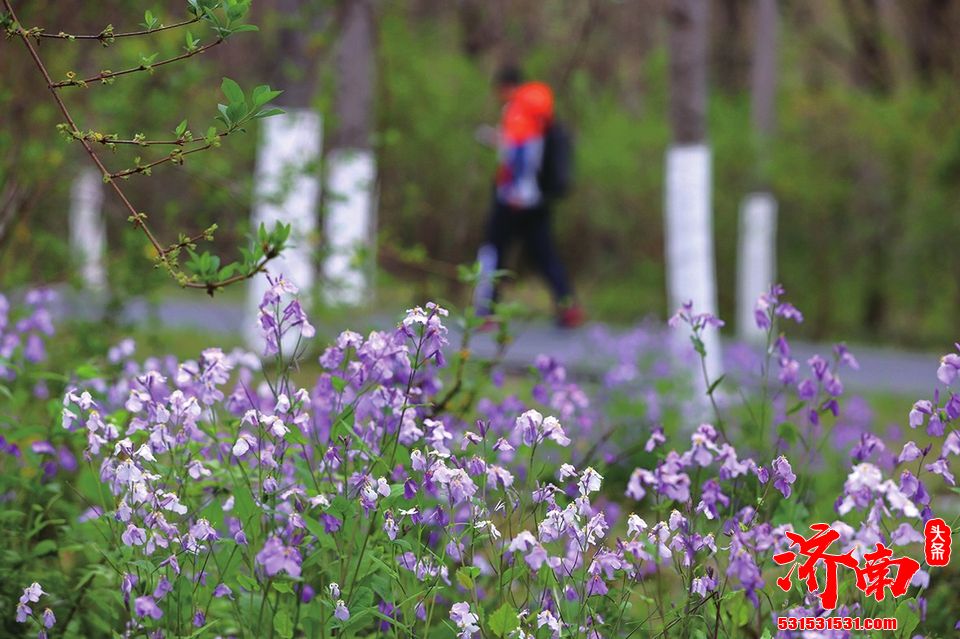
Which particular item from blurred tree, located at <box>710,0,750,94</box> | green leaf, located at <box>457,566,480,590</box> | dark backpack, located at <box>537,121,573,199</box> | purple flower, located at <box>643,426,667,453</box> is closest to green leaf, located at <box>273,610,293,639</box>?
green leaf, located at <box>457,566,480,590</box>

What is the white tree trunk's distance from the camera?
8.40 metres

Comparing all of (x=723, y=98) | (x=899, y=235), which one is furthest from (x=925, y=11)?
(x=899, y=235)

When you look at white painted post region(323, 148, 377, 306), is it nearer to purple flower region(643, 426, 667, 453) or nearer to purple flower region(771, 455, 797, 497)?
purple flower region(643, 426, 667, 453)

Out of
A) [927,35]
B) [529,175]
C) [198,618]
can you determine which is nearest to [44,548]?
[198,618]

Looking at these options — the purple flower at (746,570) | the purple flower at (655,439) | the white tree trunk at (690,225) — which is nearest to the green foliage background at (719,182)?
the white tree trunk at (690,225)

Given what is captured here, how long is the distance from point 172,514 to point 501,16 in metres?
9.62

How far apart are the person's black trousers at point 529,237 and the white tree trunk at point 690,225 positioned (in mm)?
1868

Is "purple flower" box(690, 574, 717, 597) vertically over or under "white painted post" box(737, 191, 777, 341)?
under

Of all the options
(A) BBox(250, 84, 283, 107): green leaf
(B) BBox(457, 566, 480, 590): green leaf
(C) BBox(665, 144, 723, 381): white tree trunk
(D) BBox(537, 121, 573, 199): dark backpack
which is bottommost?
(B) BBox(457, 566, 480, 590): green leaf

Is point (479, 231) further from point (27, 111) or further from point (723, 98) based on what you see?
point (27, 111)

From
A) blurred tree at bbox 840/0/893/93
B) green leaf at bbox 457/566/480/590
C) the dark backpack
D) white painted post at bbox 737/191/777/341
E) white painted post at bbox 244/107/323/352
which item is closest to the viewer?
green leaf at bbox 457/566/480/590

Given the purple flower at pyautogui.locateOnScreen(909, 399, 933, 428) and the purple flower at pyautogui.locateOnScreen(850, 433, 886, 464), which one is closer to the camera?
the purple flower at pyautogui.locateOnScreen(909, 399, 933, 428)

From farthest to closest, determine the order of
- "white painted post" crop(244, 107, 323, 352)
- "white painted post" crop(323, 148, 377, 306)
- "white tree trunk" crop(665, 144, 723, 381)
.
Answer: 1. "white tree trunk" crop(665, 144, 723, 381)
2. "white painted post" crop(323, 148, 377, 306)
3. "white painted post" crop(244, 107, 323, 352)

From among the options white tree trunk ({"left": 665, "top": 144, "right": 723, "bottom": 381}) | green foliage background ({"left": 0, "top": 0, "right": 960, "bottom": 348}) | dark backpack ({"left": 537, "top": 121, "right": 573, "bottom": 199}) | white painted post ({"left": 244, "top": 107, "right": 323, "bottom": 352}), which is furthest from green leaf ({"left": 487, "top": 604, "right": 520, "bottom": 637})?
green foliage background ({"left": 0, "top": 0, "right": 960, "bottom": 348})
